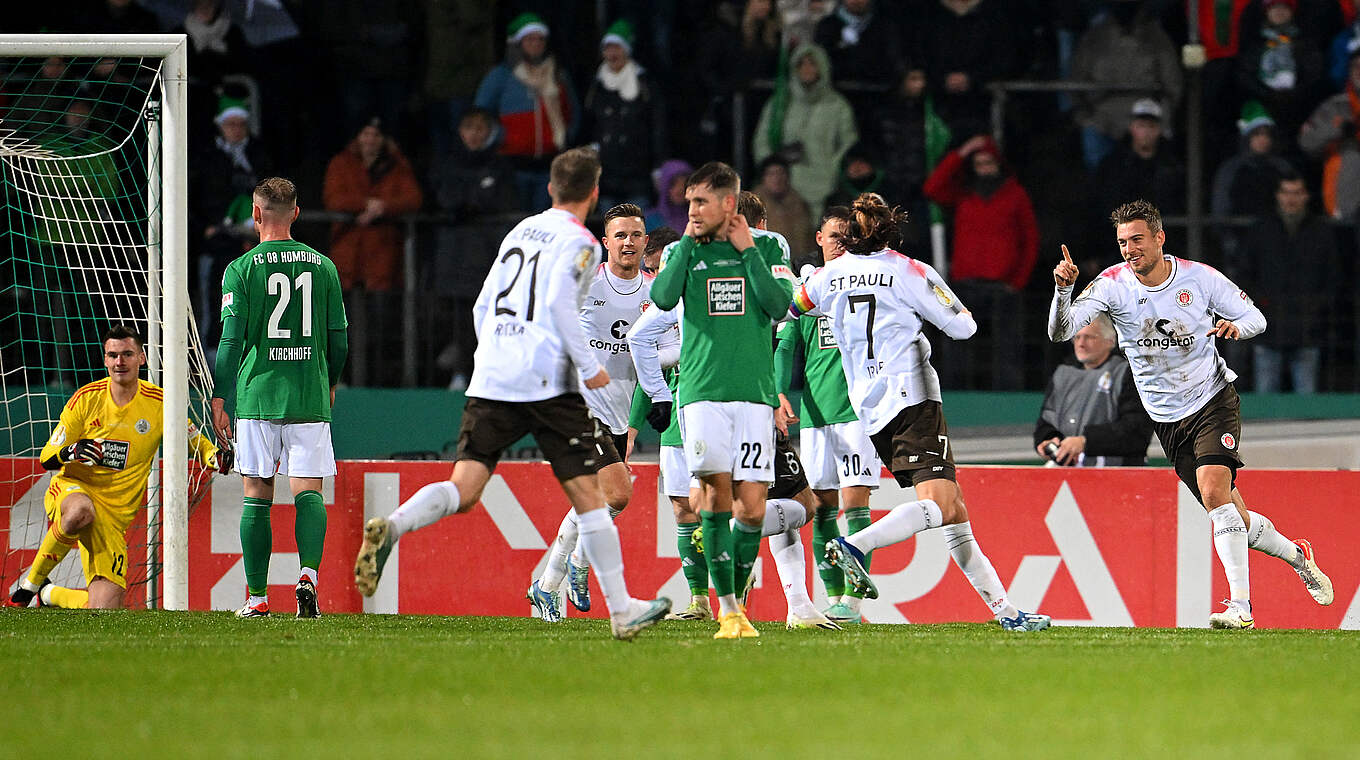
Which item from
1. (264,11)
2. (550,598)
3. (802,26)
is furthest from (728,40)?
(550,598)

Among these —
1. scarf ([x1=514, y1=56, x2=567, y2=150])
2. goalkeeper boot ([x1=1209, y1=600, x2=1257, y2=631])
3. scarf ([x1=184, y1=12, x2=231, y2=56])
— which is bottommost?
goalkeeper boot ([x1=1209, y1=600, x2=1257, y2=631])

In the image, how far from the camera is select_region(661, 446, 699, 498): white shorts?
30.2ft

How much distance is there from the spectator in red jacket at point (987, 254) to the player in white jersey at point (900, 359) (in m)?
5.25

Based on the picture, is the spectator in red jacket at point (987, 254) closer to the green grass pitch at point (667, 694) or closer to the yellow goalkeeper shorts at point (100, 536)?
the green grass pitch at point (667, 694)

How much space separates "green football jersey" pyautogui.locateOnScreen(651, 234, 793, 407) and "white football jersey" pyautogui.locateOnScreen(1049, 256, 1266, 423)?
2.15m

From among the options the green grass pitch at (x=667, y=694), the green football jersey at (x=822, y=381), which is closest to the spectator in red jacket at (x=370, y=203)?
the green football jersey at (x=822, y=381)

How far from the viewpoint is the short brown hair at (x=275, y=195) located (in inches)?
350

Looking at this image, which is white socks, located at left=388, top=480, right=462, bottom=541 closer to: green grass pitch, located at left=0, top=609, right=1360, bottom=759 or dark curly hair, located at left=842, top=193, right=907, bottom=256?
green grass pitch, located at left=0, top=609, right=1360, bottom=759

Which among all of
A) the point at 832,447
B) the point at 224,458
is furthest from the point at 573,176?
the point at 224,458

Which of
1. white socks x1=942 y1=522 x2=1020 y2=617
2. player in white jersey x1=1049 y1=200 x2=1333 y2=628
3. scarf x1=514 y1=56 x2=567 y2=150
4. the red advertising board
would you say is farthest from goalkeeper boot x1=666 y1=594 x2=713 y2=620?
scarf x1=514 y1=56 x2=567 y2=150

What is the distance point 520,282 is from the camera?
6.88 meters

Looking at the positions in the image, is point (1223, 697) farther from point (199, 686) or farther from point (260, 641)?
point (260, 641)

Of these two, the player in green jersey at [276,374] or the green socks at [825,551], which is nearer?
the green socks at [825,551]

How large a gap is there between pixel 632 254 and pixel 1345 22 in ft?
28.5
